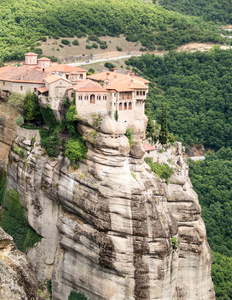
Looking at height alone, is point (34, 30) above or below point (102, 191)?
above

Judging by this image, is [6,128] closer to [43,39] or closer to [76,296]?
[76,296]

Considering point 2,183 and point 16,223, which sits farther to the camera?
point 2,183

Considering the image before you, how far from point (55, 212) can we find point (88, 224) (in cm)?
486

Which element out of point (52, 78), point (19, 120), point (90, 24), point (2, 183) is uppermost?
point (52, 78)

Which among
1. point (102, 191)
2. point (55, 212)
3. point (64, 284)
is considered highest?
point (102, 191)

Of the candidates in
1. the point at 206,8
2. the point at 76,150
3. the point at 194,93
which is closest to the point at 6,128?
the point at 76,150

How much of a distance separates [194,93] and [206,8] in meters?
58.2

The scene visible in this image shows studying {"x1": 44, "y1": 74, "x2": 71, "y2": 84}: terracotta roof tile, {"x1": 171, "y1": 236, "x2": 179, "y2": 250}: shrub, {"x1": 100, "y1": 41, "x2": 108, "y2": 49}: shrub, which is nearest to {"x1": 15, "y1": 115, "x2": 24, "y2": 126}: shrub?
{"x1": 44, "y1": 74, "x2": 71, "y2": 84}: terracotta roof tile

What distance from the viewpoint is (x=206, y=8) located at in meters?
150

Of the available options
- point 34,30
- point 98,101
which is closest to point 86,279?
point 98,101

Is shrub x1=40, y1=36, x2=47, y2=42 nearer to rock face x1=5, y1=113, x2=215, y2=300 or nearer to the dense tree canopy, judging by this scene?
the dense tree canopy

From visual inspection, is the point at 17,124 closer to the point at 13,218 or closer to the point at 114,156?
the point at 13,218

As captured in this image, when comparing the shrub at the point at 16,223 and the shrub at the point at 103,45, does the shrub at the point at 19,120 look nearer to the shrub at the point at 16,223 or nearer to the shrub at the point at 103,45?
the shrub at the point at 16,223

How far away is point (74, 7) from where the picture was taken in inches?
4245
